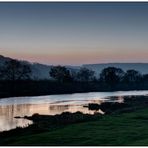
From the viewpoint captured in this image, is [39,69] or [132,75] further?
[39,69]

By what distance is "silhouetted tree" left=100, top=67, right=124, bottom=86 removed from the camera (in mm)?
19305

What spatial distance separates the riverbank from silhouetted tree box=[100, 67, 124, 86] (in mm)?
1956

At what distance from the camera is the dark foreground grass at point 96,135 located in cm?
1368

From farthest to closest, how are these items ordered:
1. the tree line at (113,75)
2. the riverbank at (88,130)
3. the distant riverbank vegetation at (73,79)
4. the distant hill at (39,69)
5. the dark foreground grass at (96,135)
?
the distant riverbank vegetation at (73,79) < the distant hill at (39,69) < the tree line at (113,75) < the riverbank at (88,130) < the dark foreground grass at (96,135)

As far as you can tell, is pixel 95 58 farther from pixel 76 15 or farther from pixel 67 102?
pixel 67 102

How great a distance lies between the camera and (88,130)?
52.6 feet

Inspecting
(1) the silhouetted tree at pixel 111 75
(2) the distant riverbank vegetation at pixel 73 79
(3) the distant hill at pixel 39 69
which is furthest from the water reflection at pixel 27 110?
(3) the distant hill at pixel 39 69

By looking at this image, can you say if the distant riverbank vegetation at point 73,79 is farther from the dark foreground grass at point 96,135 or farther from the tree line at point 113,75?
the dark foreground grass at point 96,135

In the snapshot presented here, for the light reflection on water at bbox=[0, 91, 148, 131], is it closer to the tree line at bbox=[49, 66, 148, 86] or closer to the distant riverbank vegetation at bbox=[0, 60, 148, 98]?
the distant riverbank vegetation at bbox=[0, 60, 148, 98]

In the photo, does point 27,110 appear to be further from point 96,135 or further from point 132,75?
point 96,135

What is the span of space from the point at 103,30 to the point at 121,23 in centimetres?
97

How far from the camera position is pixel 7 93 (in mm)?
23328

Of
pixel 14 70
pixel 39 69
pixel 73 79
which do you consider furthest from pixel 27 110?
pixel 73 79

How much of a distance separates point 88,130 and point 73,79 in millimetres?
9348
